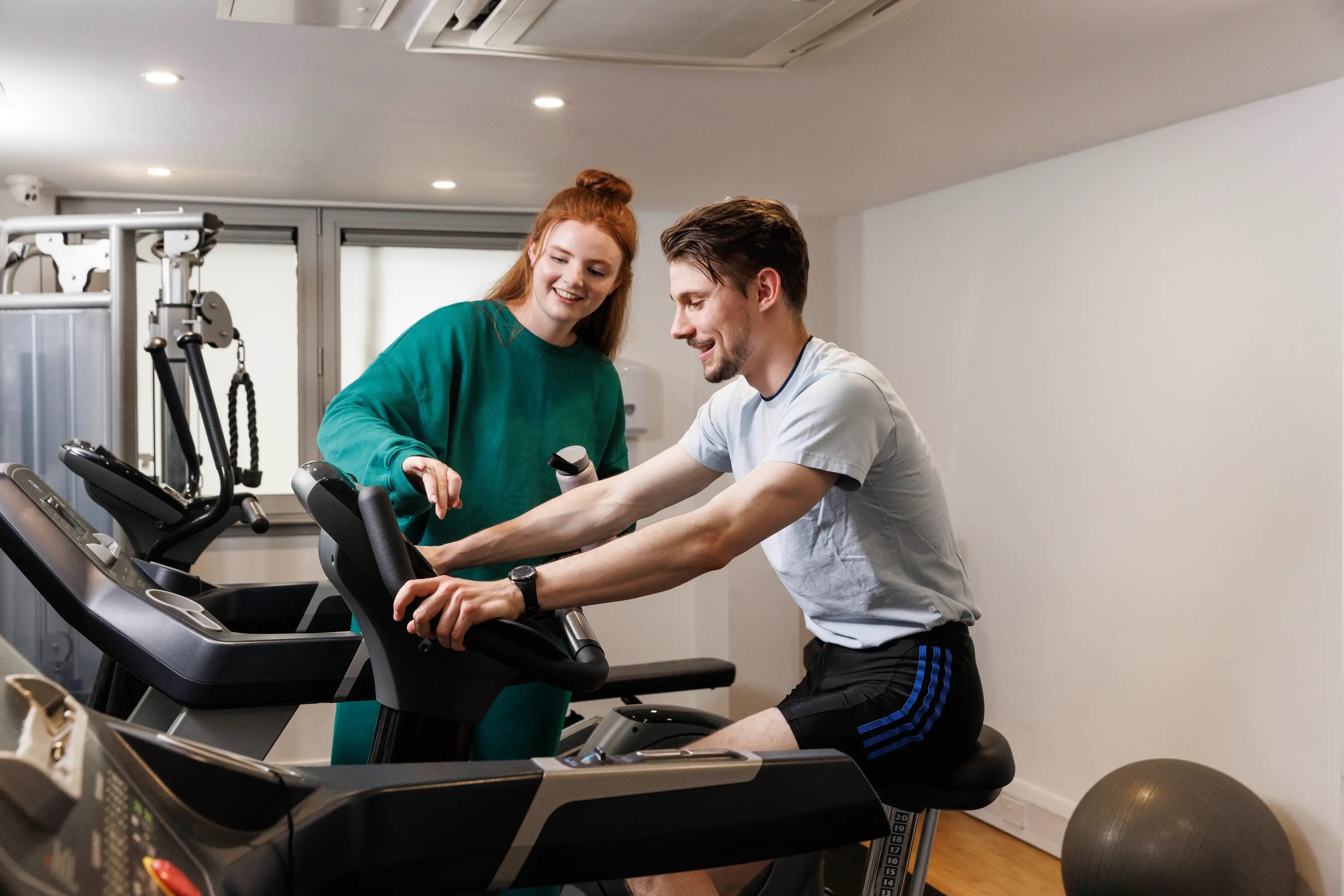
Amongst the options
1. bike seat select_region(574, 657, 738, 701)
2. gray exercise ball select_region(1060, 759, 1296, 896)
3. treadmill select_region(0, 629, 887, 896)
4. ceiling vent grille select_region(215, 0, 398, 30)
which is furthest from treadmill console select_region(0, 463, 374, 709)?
gray exercise ball select_region(1060, 759, 1296, 896)

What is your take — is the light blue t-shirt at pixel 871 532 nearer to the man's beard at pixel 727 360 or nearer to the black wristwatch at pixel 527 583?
the man's beard at pixel 727 360

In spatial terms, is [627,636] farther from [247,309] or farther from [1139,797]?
[1139,797]

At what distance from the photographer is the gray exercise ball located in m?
2.59

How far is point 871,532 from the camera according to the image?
1633mm

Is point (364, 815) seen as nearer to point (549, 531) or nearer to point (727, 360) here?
point (549, 531)

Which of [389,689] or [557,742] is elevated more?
[389,689]

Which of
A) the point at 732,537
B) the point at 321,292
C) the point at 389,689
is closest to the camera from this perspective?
the point at 389,689

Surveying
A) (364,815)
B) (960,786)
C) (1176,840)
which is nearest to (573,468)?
(960,786)

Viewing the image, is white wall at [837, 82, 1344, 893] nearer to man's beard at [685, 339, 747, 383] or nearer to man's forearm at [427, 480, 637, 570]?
man's beard at [685, 339, 747, 383]

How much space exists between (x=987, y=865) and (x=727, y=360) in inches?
98.8

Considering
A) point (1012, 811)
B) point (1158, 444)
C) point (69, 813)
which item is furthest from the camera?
point (1012, 811)

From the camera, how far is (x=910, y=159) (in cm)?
Answer: 371

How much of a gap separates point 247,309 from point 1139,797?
3.64 meters

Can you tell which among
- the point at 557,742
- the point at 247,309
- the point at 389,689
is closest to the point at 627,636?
the point at 247,309
